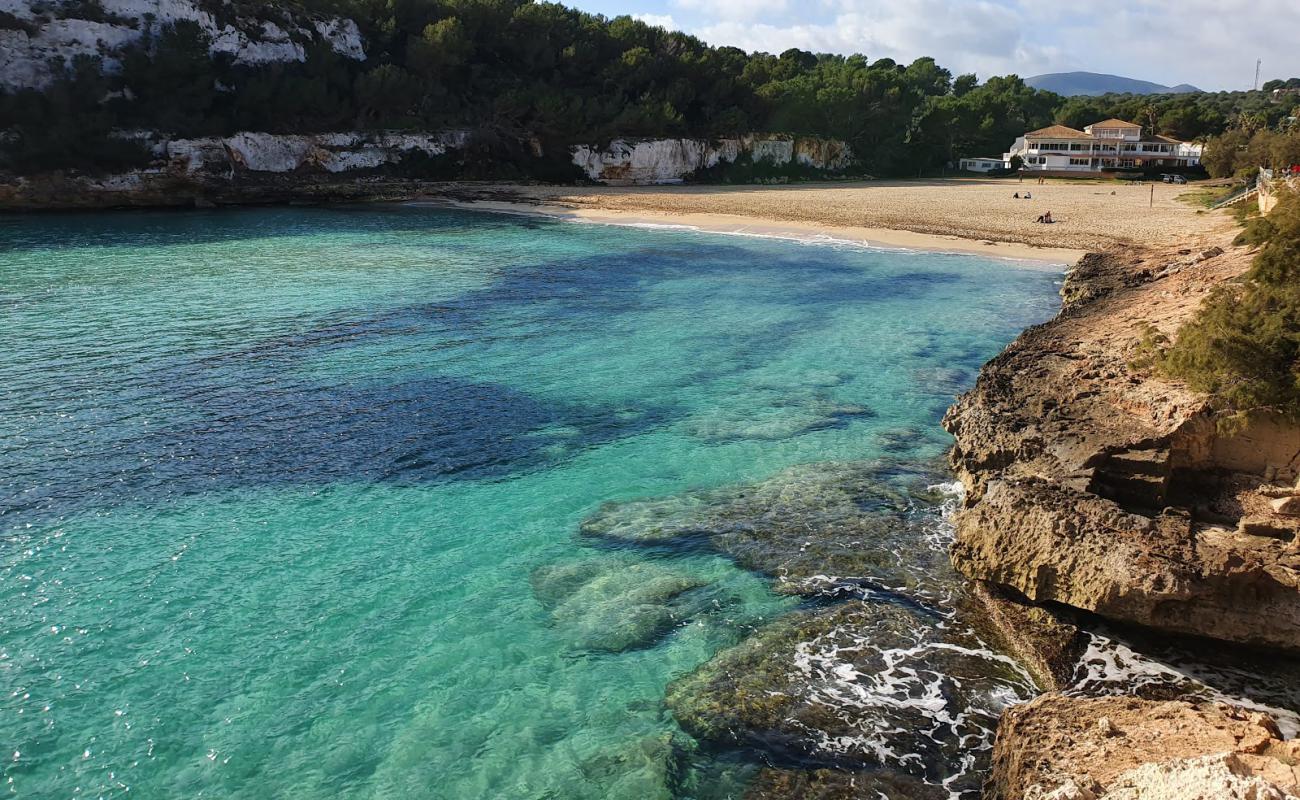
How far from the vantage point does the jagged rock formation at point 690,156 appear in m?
64.1

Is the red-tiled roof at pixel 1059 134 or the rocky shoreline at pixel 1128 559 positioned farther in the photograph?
the red-tiled roof at pixel 1059 134

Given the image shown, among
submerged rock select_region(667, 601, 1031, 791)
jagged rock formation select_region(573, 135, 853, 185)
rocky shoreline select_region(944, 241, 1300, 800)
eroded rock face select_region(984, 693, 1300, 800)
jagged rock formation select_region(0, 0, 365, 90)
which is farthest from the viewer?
jagged rock formation select_region(573, 135, 853, 185)

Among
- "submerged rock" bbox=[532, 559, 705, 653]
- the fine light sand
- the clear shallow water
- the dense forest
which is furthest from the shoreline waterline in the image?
"submerged rock" bbox=[532, 559, 705, 653]

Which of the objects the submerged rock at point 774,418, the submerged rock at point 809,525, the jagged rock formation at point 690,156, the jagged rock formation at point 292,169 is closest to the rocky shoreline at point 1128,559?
the submerged rock at point 809,525

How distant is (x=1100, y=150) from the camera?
78.3 m

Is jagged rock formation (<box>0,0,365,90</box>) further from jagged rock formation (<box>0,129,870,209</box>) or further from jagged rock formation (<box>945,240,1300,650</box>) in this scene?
jagged rock formation (<box>945,240,1300,650</box>)

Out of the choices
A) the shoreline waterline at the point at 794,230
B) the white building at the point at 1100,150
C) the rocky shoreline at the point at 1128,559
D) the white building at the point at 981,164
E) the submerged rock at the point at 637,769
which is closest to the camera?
the rocky shoreline at the point at 1128,559

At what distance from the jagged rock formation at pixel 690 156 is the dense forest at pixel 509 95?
159cm

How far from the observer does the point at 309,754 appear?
22.8 ft

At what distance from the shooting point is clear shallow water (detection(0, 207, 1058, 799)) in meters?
7.12

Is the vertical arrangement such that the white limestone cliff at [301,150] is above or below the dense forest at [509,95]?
below

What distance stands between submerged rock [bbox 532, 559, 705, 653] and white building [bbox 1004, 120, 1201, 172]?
80135 millimetres

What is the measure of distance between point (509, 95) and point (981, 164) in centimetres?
4819

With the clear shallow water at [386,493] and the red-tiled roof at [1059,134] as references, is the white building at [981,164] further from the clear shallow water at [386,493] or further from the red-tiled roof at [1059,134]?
the clear shallow water at [386,493]
